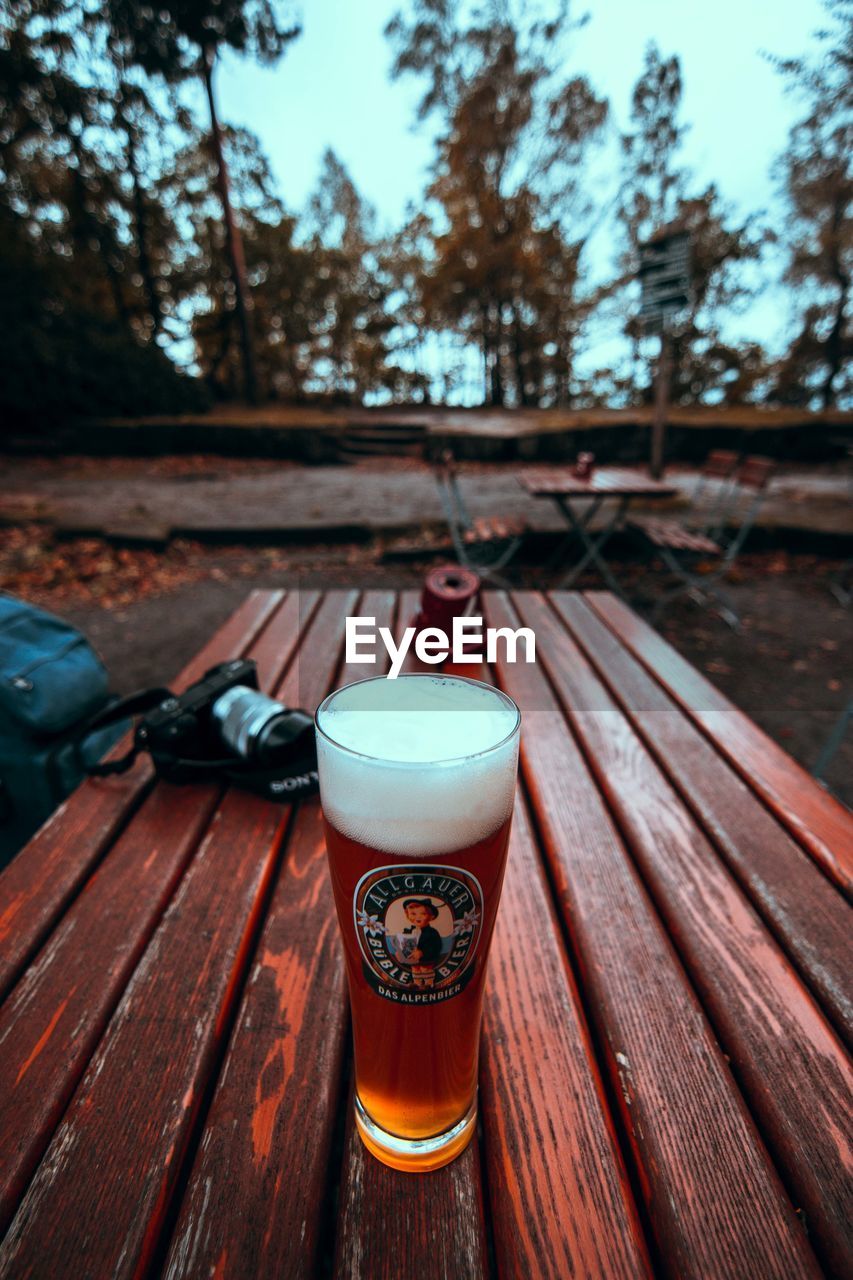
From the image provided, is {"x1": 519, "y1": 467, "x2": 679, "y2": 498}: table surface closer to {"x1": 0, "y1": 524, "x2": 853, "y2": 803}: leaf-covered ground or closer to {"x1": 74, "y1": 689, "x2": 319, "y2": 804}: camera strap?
{"x1": 0, "y1": 524, "x2": 853, "y2": 803}: leaf-covered ground

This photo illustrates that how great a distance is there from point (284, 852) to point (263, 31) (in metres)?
15.6

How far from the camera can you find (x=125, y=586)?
4746 mm

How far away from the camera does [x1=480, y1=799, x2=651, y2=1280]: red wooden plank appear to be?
0.48m

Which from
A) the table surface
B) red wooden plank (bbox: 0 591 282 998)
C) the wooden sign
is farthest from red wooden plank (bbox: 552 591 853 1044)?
the wooden sign

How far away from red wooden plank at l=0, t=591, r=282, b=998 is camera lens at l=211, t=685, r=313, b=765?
0.18m

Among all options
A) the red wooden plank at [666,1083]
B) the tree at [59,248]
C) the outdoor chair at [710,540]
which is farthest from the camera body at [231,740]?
the tree at [59,248]

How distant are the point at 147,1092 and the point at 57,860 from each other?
1.40 ft

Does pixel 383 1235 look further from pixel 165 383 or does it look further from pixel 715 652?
pixel 165 383

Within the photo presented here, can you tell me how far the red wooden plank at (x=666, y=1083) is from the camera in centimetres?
48

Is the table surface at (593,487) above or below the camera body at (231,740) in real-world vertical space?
above

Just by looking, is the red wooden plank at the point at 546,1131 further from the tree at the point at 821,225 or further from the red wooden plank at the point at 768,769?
the tree at the point at 821,225

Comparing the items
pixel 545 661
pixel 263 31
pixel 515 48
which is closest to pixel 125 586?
pixel 545 661

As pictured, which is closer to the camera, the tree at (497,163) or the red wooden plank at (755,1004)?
the red wooden plank at (755,1004)

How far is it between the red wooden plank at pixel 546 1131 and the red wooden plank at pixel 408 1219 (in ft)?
0.06
